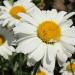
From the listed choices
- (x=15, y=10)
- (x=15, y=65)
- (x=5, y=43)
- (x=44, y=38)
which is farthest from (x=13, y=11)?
(x=44, y=38)

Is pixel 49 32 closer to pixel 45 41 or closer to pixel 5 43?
pixel 45 41

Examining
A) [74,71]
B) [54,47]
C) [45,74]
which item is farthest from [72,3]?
[54,47]

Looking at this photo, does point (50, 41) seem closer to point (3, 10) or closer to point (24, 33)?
point (24, 33)

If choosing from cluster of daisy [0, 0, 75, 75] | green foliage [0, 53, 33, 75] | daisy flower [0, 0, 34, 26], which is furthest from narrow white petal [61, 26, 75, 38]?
green foliage [0, 53, 33, 75]

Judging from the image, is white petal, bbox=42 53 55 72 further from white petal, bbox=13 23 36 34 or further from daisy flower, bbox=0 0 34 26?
daisy flower, bbox=0 0 34 26

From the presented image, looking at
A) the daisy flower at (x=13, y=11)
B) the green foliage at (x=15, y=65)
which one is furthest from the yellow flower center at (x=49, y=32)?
the green foliage at (x=15, y=65)

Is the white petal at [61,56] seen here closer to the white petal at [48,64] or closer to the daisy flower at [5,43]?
the white petal at [48,64]

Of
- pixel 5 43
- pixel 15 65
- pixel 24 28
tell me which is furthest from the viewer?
pixel 15 65
